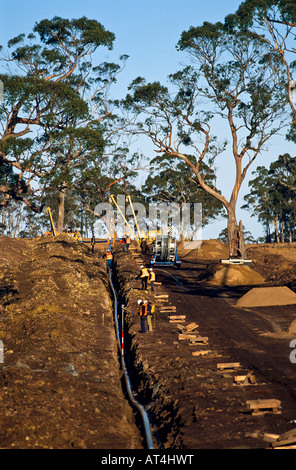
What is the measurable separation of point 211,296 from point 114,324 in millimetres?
8544

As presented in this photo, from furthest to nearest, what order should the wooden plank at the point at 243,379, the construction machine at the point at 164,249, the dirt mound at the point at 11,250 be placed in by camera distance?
the construction machine at the point at 164,249
the dirt mound at the point at 11,250
the wooden plank at the point at 243,379

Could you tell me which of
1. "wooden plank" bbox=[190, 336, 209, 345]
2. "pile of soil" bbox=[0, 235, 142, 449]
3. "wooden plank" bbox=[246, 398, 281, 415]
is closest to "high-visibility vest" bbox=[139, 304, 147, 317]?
"pile of soil" bbox=[0, 235, 142, 449]

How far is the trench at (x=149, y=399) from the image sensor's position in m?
11.3

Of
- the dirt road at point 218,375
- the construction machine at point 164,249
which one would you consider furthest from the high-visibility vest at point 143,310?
the construction machine at point 164,249

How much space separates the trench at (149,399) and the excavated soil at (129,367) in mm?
47

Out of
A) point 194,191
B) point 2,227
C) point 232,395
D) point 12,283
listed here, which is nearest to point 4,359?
point 232,395

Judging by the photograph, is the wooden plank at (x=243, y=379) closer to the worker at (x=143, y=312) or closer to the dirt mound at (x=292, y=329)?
the worker at (x=143, y=312)

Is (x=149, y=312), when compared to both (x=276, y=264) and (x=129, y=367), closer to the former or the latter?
(x=129, y=367)

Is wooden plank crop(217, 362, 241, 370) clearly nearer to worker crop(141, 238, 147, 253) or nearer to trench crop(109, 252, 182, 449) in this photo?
trench crop(109, 252, 182, 449)

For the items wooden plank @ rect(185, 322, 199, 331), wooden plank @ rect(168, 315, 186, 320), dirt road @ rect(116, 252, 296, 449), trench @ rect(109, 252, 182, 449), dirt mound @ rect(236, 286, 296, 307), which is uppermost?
dirt mound @ rect(236, 286, 296, 307)

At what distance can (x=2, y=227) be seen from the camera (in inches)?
3467

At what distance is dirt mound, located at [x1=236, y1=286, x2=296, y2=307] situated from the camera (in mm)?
27219

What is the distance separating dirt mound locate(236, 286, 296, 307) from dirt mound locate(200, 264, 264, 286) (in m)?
7.49

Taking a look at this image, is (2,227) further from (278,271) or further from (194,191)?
(278,271)
